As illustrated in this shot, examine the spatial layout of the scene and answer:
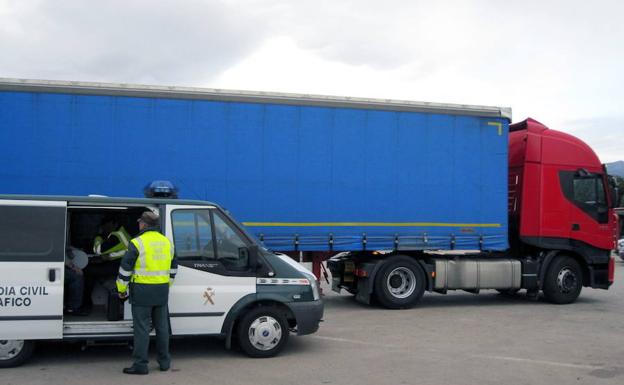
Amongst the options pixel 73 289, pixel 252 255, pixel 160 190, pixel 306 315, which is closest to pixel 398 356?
pixel 306 315

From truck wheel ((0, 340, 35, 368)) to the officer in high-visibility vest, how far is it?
1.07m

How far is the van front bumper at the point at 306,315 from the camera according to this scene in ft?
23.9

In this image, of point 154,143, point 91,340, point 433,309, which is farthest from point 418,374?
point 154,143

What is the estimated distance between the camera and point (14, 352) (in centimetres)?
657

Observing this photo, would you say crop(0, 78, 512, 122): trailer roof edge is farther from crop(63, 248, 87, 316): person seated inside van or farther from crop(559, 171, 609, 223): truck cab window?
crop(63, 248, 87, 316): person seated inside van

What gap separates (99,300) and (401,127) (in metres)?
6.03

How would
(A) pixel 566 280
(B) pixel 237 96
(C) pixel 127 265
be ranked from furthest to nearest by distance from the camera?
(A) pixel 566 280 < (B) pixel 237 96 < (C) pixel 127 265

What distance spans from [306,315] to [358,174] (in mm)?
4266

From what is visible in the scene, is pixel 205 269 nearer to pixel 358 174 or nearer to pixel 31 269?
pixel 31 269

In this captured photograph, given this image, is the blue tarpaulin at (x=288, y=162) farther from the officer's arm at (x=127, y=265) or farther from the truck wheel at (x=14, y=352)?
the officer's arm at (x=127, y=265)

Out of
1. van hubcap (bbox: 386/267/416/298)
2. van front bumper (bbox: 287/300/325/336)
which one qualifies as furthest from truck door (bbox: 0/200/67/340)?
van hubcap (bbox: 386/267/416/298)

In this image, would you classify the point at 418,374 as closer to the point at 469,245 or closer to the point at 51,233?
the point at 51,233

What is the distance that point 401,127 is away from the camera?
1138cm

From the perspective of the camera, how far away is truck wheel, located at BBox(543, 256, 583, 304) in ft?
40.0
